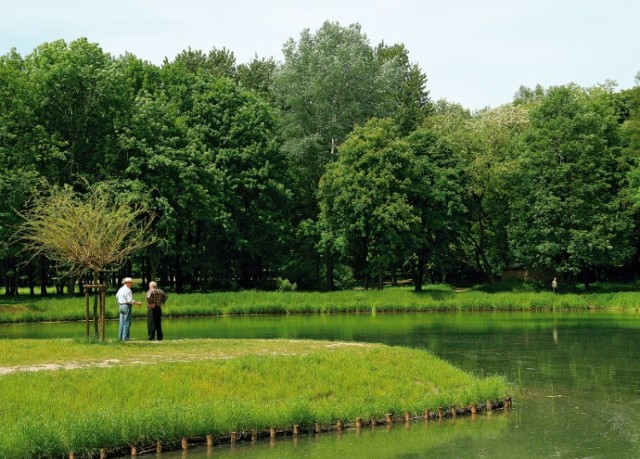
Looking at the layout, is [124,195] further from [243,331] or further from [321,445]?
[321,445]

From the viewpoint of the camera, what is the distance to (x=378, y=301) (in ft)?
217

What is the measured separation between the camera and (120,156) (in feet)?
219

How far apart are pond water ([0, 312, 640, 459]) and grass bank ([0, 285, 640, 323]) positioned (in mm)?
3444

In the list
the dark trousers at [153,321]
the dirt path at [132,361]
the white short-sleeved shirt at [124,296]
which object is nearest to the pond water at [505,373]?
the dirt path at [132,361]

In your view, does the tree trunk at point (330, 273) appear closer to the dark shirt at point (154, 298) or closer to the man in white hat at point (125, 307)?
the dark shirt at point (154, 298)

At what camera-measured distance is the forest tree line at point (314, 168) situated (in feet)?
213

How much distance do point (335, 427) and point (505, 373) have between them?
10.9 m

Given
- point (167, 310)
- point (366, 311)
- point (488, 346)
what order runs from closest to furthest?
1. point (488, 346)
2. point (167, 310)
3. point (366, 311)

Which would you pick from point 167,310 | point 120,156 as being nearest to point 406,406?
point 167,310

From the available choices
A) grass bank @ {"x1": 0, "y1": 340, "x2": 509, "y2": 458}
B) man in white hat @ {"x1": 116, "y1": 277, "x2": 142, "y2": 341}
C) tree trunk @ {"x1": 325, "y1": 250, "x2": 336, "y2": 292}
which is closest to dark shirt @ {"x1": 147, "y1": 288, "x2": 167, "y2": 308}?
man in white hat @ {"x1": 116, "y1": 277, "x2": 142, "y2": 341}

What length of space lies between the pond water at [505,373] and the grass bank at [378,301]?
344cm

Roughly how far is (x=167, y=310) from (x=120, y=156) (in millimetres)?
14397

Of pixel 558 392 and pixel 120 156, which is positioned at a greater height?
pixel 120 156

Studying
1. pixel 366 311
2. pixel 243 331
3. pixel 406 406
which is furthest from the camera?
pixel 366 311
